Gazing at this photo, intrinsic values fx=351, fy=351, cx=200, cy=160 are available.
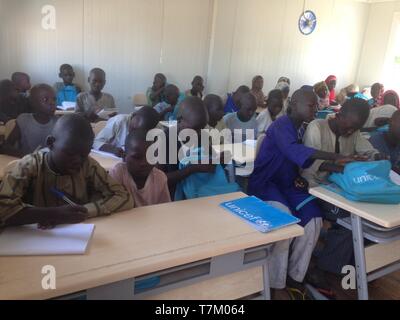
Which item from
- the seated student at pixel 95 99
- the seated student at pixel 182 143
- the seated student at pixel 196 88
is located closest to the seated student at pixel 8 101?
the seated student at pixel 95 99

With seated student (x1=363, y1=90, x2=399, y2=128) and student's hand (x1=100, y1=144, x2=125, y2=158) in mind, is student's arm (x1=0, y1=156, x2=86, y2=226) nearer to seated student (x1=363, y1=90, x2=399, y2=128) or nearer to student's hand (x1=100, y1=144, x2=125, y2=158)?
student's hand (x1=100, y1=144, x2=125, y2=158)

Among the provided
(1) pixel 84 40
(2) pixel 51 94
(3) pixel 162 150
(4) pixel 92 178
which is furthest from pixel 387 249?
(1) pixel 84 40

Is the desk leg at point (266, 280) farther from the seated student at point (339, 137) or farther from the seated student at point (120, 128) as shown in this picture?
the seated student at point (120, 128)

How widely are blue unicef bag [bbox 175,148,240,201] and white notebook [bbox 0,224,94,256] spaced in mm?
786

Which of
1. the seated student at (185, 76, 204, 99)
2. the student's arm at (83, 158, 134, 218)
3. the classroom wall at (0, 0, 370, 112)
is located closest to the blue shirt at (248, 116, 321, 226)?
the student's arm at (83, 158, 134, 218)

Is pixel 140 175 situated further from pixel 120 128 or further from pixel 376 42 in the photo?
pixel 376 42

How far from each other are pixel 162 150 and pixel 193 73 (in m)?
4.71

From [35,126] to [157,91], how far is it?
329 centimetres

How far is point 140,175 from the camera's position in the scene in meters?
1.70

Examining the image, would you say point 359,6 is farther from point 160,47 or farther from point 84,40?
point 84,40

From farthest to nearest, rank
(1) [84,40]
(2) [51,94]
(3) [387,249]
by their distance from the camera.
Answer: (1) [84,40], (2) [51,94], (3) [387,249]

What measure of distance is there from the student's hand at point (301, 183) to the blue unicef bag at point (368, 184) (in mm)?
414

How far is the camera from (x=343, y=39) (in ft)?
27.6

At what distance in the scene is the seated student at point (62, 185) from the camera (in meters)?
1.20
